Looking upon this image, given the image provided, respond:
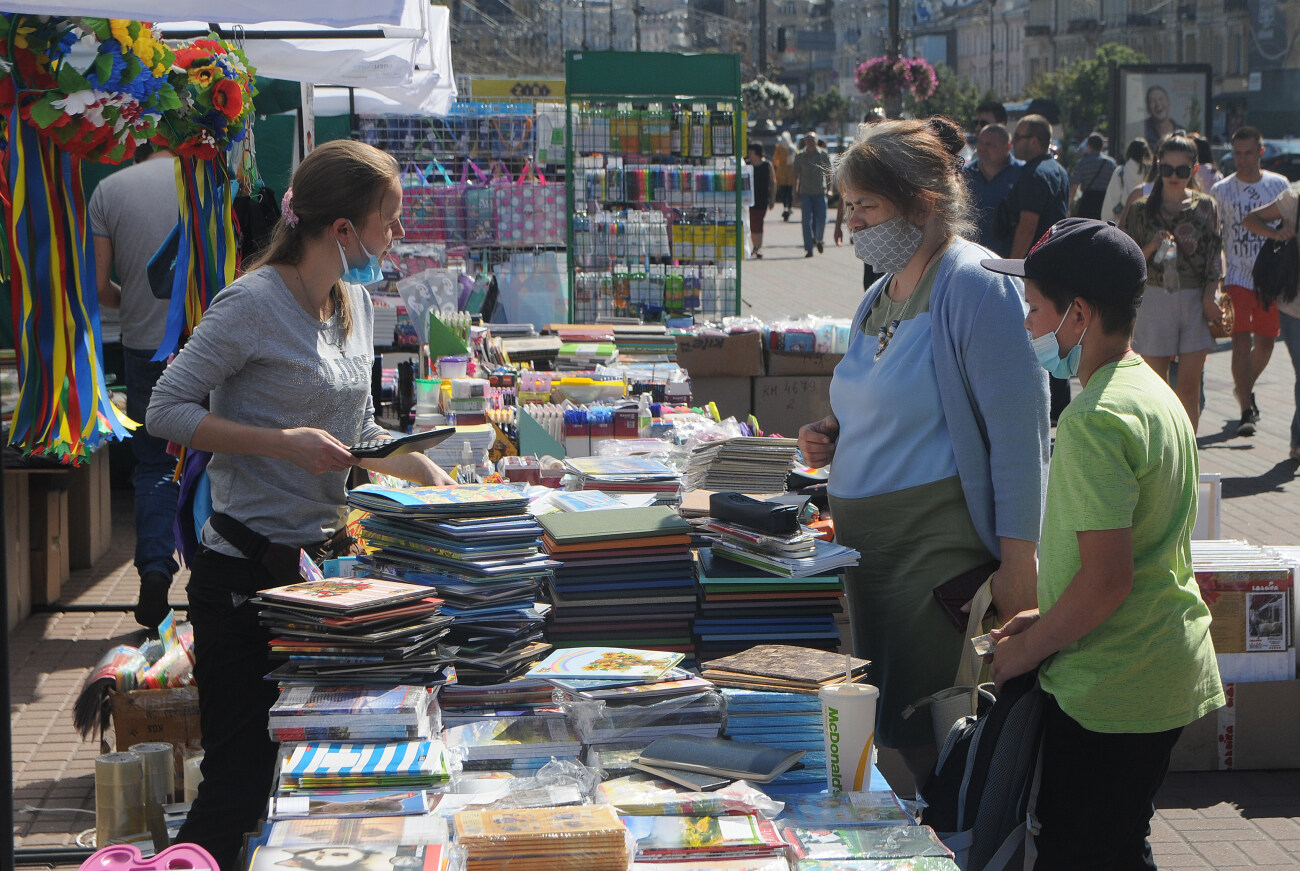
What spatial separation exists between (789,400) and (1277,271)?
347cm

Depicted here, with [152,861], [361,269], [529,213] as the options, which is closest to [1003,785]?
[152,861]

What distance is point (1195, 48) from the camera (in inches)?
2699

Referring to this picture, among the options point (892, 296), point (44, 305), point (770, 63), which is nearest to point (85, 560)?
point (44, 305)

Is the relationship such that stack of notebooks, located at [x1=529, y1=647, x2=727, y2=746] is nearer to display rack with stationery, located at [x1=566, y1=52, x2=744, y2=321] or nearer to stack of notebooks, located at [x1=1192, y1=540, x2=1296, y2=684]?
stack of notebooks, located at [x1=1192, y1=540, x2=1296, y2=684]

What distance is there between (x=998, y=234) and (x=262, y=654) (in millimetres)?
7301

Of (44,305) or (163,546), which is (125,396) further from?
(44,305)

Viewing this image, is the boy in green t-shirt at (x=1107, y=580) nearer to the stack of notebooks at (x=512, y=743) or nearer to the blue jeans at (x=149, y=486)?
the stack of notebooks at (x=512, y=743)

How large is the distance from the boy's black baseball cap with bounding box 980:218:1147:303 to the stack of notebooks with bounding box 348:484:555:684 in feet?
3.96

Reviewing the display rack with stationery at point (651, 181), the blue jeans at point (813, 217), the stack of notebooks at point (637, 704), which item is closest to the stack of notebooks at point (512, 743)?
the stack of notebooks at point (637, 704)

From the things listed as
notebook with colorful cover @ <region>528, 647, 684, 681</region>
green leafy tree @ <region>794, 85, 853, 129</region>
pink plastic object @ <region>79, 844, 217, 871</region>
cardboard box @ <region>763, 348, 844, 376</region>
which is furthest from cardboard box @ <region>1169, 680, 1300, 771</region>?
green leafy tree @ <region>794, 85, 853, 129</region>

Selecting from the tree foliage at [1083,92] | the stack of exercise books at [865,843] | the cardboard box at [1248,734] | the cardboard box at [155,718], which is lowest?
the cardboard box at [1248,734]

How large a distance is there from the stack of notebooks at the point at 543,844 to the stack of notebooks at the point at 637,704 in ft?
1.54

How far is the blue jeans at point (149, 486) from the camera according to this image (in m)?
5.89

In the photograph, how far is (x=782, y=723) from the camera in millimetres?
2455
